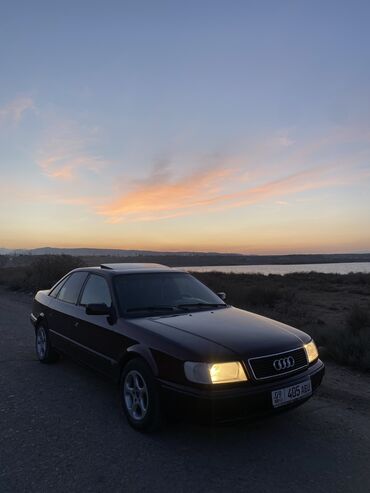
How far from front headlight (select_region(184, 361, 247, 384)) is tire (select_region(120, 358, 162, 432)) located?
1.39 ft

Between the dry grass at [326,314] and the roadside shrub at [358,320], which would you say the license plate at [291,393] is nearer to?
the dry grass at [326,314]

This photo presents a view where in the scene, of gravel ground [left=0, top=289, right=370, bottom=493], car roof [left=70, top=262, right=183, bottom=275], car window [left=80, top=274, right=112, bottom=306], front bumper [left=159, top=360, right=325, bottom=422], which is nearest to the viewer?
gravel ground [left=0, top=289, right=370, bottom=493]

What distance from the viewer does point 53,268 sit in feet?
69.6

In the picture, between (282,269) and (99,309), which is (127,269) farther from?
(282,269)

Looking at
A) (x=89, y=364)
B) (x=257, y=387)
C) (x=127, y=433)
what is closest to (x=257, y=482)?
(x=257, y=387)

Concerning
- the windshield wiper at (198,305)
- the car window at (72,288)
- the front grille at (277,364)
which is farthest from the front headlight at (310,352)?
the car window at (72,288)

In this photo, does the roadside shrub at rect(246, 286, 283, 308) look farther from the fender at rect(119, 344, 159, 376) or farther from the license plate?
the fender at rect(119, 344, 159, 376)

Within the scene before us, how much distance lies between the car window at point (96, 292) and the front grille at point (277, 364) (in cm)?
191

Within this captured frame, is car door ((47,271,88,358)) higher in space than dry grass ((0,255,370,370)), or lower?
higher

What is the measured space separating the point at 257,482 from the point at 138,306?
7.18 feet

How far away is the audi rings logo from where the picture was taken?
367 cm

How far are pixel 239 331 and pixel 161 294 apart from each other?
130 cm

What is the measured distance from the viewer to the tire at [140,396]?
3.71m

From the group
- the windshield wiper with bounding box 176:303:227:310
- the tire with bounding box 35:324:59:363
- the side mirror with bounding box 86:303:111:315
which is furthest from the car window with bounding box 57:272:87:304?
the windshield wiper with bounding box 176:303:227:310
